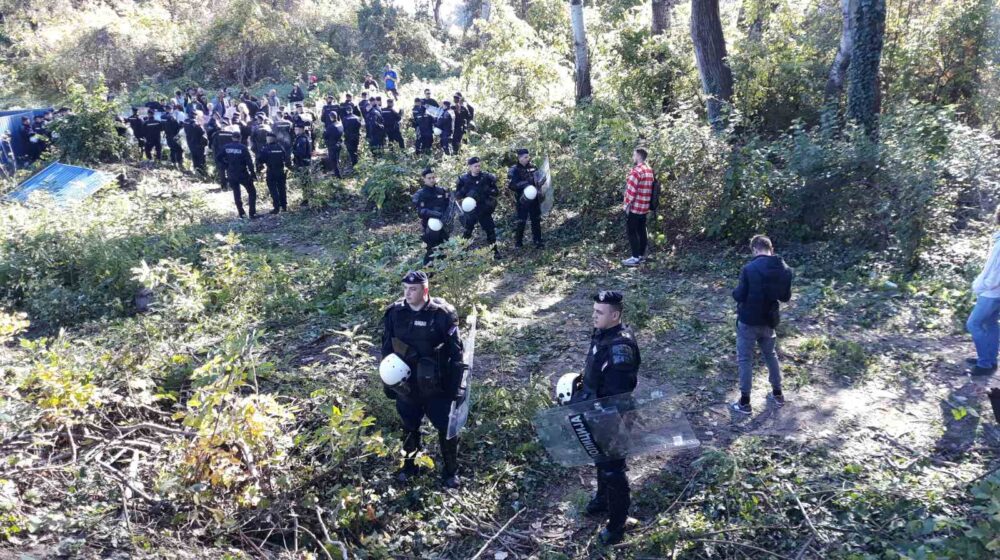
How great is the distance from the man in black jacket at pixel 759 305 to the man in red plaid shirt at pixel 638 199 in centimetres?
364

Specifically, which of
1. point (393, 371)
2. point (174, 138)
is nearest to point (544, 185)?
point (393, 371)

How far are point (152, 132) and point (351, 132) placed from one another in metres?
5.87

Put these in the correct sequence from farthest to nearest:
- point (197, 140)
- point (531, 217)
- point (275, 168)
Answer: point (197, 140), point (275, 168), point (531, 217)

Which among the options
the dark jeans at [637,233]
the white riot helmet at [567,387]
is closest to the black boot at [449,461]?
the white riot helmet at [567,387]

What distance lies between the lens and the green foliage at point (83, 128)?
57.6 feet

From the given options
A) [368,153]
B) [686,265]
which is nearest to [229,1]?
[368,153]

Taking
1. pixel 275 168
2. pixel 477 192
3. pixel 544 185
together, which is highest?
pixel 275 168

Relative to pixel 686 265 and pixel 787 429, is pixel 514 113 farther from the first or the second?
pixel 787 429

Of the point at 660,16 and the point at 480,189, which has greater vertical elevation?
the point at 660,16

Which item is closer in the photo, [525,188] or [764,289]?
[764,289]

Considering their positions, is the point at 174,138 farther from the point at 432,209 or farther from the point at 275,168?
the point at 432,209

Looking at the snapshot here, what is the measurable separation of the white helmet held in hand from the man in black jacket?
112 inches

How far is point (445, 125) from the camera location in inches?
625

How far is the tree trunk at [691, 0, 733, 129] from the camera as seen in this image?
38.4 feet
